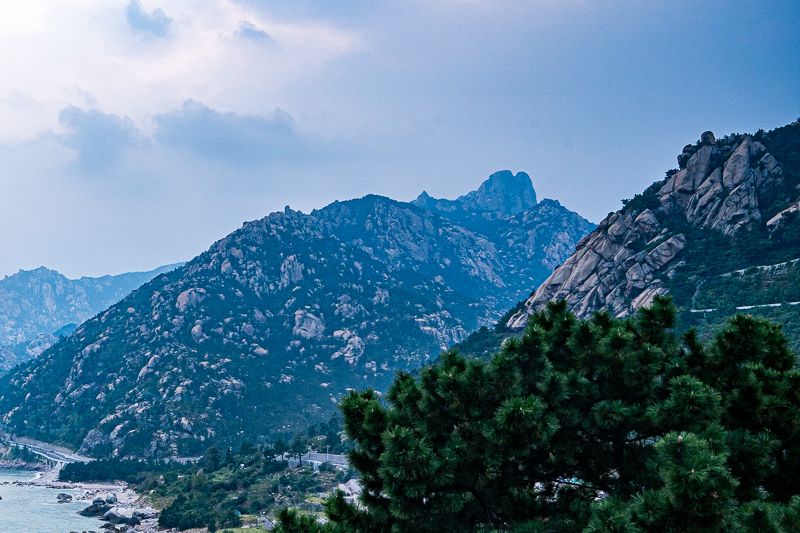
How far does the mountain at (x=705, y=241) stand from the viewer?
6731 centimetres

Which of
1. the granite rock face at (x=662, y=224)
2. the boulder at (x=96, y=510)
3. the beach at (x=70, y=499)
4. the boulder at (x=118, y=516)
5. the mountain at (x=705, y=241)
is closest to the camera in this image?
the beach at (x=70, y=499)

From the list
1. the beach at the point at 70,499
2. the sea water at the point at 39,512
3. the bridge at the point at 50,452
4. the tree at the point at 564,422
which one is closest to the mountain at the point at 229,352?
the bridge at the point at 50,452

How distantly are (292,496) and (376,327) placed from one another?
106762 millimetres

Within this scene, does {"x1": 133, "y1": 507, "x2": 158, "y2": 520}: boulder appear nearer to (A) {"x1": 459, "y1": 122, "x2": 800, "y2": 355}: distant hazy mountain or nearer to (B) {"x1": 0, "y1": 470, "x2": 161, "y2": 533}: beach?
(B) {"x1": 0, "y1": 470, "x2": 161, "y2": 533}: beach

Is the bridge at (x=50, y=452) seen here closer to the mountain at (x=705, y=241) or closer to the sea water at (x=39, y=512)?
the sea water at (x=39, y=512)

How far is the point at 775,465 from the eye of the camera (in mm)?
9977

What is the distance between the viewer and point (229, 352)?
14025 centimetres

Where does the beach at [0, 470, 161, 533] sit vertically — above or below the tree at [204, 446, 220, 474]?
below

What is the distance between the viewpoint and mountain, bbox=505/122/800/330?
2650 inches

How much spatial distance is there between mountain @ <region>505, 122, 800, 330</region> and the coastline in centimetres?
6186

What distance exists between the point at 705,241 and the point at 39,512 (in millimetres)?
105812

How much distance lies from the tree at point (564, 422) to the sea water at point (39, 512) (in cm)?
6858

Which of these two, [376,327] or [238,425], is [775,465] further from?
[376,327]

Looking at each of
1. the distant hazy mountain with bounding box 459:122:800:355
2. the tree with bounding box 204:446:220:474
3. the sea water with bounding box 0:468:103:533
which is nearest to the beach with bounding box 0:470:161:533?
the sea water with bounding box 0:468:103:533
